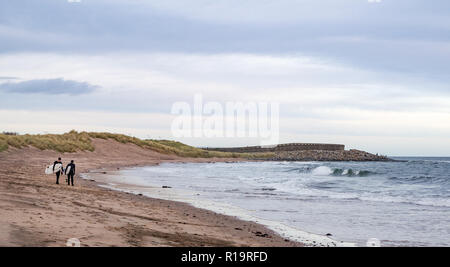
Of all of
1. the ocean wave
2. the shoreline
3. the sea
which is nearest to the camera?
the shoreline

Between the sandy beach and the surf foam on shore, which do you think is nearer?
the sandy beach

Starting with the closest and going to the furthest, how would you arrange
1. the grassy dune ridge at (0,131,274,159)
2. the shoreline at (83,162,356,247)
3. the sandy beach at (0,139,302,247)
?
the sandy beach at (0,139,302,247) → the shoreline at (83,162,356,247) → the grassy dune ridge at (0,131,274,159)

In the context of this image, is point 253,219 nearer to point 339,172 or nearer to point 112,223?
point 112,223

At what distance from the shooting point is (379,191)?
997 inches

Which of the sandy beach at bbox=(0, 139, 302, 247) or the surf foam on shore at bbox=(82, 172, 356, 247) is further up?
the sandy beach at bbox=(0, 139, 302, 247)

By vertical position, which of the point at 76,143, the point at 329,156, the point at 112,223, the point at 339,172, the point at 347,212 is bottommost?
the point at 329,156

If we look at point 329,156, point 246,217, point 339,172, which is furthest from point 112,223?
point 329,156

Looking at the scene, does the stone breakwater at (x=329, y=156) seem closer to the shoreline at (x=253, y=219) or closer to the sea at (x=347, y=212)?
the sea at (x=347, y=212)

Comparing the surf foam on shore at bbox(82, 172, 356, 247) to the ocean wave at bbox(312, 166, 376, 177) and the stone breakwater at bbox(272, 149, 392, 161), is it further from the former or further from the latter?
the stone breakwater at bbox(272, 149, 392, 161)

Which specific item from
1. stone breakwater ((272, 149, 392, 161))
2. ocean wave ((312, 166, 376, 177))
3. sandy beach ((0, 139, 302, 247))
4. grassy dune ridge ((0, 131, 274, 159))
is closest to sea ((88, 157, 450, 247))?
sandy beach ((0, 139, 302, 247))

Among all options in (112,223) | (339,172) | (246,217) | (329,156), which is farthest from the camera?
(329,156)

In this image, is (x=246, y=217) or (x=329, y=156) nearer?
(x=246, y=217)

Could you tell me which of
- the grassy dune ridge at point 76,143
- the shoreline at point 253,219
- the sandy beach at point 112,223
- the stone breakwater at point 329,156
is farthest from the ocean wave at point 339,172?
the stone breakwater at point 329,156

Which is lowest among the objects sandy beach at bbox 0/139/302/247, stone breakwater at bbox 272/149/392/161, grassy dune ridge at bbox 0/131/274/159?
stone breakwater at bbox 272/149/392/161
